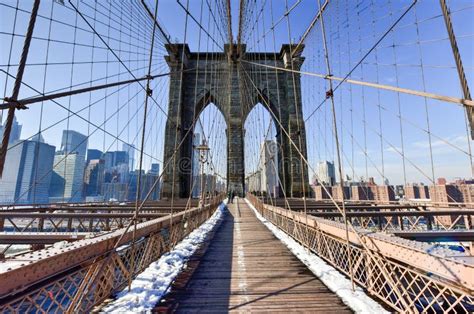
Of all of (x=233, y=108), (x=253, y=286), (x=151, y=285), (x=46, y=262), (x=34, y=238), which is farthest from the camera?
(x=233, y=108)

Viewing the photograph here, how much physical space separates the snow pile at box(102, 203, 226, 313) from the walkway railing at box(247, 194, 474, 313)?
2.22 meters

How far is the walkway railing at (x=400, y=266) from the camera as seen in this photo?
1397 millimetres

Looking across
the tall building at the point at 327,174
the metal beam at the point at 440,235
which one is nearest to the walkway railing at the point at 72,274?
the metal beam at the point at 440,235

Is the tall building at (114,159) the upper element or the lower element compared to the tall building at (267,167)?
upper

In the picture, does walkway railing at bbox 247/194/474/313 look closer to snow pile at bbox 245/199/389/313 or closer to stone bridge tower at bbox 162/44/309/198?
snow pile at bbox 245/199/389/313

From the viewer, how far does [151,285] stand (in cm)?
262

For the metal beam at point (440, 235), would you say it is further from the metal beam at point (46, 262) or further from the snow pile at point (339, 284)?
the metal beam at point (46, 262)

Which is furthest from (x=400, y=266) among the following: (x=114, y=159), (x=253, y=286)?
(x=114, y=159)

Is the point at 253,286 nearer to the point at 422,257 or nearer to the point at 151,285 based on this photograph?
the point at 151,285

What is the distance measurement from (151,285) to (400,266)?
102 inches

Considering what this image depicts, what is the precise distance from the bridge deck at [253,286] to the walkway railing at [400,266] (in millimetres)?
442

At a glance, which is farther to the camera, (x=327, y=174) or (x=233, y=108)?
(x=327, y=174)

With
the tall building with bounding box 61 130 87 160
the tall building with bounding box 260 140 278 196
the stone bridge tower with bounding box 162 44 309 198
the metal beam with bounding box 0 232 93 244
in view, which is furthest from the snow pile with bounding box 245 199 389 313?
the stone bridge tower with bounding box 162 44 309 198

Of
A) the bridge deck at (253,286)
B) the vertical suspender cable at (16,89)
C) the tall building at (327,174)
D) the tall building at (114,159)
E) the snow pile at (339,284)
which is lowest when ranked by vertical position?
the bridge deck at (253,286)
